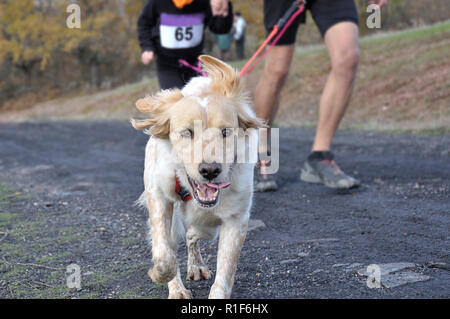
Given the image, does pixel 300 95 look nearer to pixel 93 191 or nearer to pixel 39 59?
pixel 93 191

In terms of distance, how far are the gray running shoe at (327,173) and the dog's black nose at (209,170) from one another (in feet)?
9.71

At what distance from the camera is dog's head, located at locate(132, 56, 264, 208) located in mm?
2910

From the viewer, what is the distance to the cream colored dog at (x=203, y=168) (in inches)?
116

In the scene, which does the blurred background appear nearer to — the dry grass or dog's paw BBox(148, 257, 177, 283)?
the dry grass

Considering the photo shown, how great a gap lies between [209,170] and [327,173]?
120 inches

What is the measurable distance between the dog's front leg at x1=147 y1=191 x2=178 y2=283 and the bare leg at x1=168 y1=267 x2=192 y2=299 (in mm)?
95

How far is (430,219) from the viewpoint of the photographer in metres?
4.39

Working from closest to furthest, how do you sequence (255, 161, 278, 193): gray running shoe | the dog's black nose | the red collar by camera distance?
the dog's black nose → the red collar → (255, 161, 278, 193): gray running shoe

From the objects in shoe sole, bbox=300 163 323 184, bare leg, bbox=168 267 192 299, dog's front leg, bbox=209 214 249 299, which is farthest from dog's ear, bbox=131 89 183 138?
shoe sole, bbox=300 163 323 184

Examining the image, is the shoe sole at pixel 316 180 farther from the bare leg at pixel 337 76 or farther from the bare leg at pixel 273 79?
the bare leg at pixel 273 79

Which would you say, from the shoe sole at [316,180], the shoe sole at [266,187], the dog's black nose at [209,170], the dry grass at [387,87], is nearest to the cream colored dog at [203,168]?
the dog's black nose at [209,170]

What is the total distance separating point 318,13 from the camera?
5.69 metres

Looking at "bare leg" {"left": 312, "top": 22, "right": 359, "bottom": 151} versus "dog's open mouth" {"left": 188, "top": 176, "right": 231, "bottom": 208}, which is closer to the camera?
"dog's open mouth" {"left": 188, "top": 176, "right": 231, "bottom": 208}
